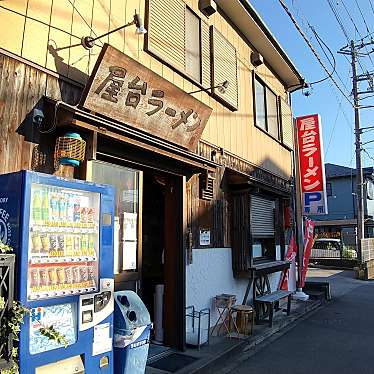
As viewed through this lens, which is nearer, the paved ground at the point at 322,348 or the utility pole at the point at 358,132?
the paved ground at the point at 322,348

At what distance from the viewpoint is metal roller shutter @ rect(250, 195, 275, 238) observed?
9.12m

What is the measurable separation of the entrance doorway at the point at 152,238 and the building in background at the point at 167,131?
0.06 feet

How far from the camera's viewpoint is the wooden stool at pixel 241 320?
720 centimetres

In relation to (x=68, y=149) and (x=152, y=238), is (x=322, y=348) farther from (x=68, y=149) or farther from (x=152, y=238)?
(x=68, y=149)

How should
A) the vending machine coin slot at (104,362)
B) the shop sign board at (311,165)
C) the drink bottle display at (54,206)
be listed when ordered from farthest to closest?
the shop sign board at (311,165) → the vending machine coin slot at (104,362) → the drink bottle display at (54,206)

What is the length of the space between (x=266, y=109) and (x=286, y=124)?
2017mm

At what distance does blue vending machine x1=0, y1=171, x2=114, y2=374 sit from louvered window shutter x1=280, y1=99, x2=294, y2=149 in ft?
31.2

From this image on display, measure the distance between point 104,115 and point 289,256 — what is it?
8.50 m

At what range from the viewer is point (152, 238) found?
7.14 m

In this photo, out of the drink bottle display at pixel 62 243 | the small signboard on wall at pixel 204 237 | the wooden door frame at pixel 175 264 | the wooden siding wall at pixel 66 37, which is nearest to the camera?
the drink bottle display at pixel 62 243

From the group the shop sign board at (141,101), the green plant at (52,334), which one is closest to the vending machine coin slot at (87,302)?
the green plant at (52,334)

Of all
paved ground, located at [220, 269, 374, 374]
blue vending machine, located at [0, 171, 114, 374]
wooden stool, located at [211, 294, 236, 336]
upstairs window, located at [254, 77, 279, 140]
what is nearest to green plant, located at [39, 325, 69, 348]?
blue vending machine, located at [0, 171, 114, 374]

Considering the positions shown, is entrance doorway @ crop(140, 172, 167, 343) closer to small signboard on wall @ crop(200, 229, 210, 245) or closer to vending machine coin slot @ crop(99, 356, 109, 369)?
small signboard on wall @ crop(200, 229, 210, 245)

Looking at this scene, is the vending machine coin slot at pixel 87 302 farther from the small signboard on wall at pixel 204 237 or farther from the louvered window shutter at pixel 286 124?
the louvered window shutter at pixel 286 124
